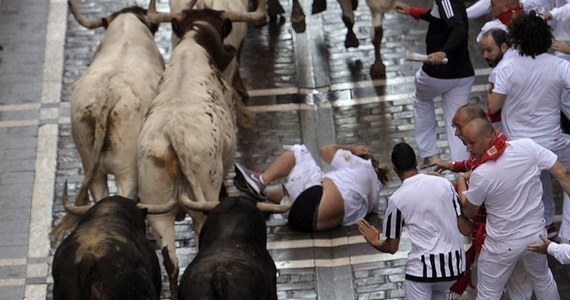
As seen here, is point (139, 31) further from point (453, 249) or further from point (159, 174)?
point (453, 249)

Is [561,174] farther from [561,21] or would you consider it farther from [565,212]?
[561,21]

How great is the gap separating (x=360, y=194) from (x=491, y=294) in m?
2.61

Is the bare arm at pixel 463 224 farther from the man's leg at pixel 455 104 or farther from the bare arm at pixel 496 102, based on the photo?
the man's leg at pixel 455 104

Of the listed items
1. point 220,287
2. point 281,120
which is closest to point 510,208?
point 220,287

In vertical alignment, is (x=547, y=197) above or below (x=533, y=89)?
below

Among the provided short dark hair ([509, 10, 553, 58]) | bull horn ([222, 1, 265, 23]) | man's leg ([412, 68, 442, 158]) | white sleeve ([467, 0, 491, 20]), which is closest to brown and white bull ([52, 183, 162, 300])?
short dark hair ([509, 10, 553, 58])

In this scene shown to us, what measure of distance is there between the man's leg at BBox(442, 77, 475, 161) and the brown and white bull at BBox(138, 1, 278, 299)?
2338mm

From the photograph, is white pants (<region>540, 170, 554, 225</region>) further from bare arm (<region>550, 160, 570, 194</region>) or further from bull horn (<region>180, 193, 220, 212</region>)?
bull horn (<region>180, 193, 220, 212</region>)

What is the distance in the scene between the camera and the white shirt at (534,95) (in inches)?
481

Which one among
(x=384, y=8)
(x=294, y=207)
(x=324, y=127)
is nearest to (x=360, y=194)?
(x=294, y=207)

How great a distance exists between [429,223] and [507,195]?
69 cm

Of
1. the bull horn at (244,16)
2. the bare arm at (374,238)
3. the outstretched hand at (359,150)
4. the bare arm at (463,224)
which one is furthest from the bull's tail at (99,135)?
the bare arm at (463,224)

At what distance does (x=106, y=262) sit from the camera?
1048 cm

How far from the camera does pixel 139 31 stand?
563 inches
